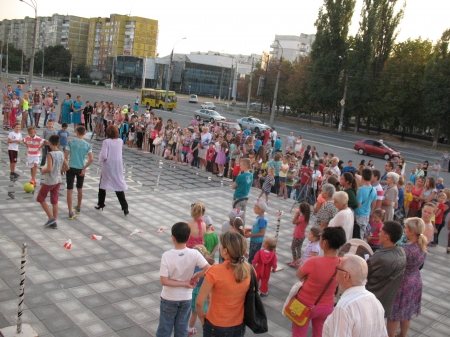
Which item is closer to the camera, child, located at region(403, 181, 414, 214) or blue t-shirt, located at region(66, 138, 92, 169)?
blue t-shirt, located at region(66, 138, 92, 169)

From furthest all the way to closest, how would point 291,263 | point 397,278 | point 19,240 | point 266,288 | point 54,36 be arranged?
point 54,36 → point 291,263 → point 19,240 → point 266,288 → point 397,278

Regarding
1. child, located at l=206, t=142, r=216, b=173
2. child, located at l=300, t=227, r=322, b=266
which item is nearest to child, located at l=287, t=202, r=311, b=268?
child, located at l=300, t=227, r=322, b=266

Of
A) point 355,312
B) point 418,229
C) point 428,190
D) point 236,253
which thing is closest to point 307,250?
point 418,229

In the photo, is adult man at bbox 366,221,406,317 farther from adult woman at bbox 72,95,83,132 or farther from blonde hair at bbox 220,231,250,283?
adult woman at bbox 72,95,83,132

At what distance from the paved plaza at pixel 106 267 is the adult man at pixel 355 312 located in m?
2.85

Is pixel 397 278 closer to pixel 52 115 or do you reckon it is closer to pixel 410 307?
pixel 410 307

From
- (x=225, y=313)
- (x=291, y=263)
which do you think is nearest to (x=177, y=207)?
(x=291, y=263)

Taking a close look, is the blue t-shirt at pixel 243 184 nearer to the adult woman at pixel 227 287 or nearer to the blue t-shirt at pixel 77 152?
the blue t-shirt at pixel 77 152

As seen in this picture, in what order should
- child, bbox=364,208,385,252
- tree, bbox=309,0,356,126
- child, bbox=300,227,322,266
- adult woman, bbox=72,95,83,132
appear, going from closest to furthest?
1. child, bbox=300,227,322,266
2. child, bbox=364,208,385,252
3. adult woman, bbox=72,95,83,132
4. tree, bbox=309,0,356,126

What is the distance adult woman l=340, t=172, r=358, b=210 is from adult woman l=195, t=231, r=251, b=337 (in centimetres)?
445

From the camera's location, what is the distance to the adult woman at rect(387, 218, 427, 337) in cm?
531

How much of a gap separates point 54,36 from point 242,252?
6239 inches

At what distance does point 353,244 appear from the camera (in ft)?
17.9

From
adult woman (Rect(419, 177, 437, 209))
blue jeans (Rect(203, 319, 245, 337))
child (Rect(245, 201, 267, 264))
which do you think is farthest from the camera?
adult woman (Rect(419, 177, 437, 209))
